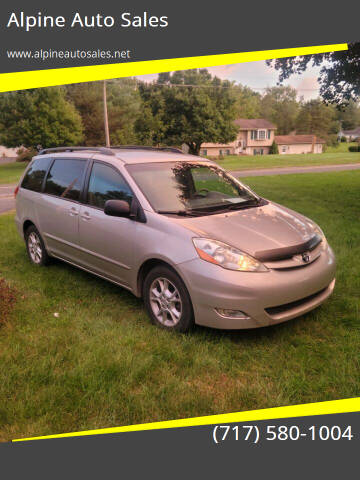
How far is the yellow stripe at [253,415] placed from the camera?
2.85 metres

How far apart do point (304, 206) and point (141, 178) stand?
7385 millimetres

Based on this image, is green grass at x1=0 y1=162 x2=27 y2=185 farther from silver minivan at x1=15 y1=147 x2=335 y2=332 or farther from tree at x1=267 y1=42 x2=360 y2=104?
silver minivan at x1=15 y1=147 x2=335 y2=332

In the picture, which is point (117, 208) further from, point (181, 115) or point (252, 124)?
point (252, 124)

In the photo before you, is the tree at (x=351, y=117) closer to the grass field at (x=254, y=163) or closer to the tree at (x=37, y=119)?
the grass field at (x=254, y=163)

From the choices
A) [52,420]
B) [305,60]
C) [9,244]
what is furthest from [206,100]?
[52,420]

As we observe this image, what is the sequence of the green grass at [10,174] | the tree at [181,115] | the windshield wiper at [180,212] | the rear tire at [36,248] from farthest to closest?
1. the tree at [181,115]
2. the green grass at [10,174]
3. the rear tire at [36,248]
4. the windshield wiper at [180,212]

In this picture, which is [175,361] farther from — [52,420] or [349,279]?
[349,279]

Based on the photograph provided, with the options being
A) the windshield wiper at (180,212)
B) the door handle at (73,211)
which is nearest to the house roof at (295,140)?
the door handle at (73,211)

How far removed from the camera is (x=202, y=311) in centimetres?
379

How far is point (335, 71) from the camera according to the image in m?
13.6

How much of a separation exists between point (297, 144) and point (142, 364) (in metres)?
77.8

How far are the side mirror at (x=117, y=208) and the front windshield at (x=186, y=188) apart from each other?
0.93 feet

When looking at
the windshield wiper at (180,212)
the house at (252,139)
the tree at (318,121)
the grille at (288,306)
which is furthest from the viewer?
the tree at (318,121)

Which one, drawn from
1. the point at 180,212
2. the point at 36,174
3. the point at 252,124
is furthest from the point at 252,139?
the point at 180,212
